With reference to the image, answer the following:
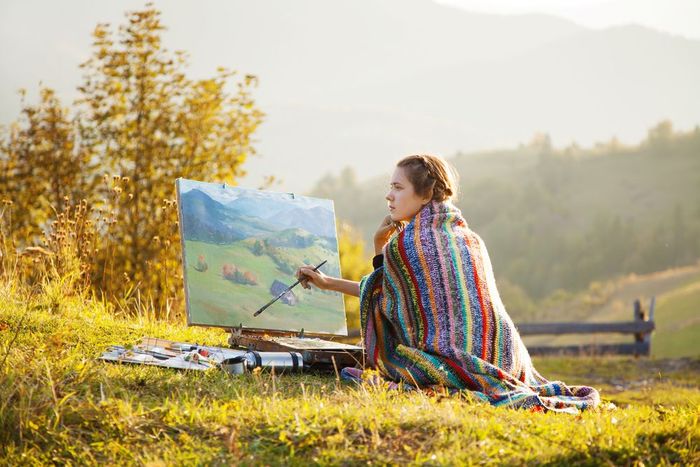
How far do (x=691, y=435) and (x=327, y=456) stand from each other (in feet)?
5.31

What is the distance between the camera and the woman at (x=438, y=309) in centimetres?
509

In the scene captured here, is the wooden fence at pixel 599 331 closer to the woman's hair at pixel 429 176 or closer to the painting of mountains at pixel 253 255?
the painting of mountains at pixel 253 255

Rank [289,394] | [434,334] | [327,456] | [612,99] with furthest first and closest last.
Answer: [612,99], [434,334], [289,394], [327,456]

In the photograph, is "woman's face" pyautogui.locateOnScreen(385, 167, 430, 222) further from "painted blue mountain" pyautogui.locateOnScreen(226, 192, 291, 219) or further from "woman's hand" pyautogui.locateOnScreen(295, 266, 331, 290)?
"painted blue mountain" pyautogui.locateOnScreen(226, 192, 291, 219)

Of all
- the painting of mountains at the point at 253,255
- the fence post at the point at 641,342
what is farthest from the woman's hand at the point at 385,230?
the fence post at the point at 641,342

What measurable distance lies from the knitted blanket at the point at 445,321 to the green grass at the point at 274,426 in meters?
0.25

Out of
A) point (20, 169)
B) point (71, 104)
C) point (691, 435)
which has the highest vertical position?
point (71, 104)

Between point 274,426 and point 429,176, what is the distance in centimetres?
205

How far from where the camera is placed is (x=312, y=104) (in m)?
195

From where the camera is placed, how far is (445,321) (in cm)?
527

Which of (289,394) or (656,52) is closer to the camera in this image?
(289,394)

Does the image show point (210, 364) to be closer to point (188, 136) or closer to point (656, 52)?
point (188, 136)

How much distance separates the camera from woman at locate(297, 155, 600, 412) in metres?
5.09

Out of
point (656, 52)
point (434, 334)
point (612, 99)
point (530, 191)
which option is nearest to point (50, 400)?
point (434, 334)
